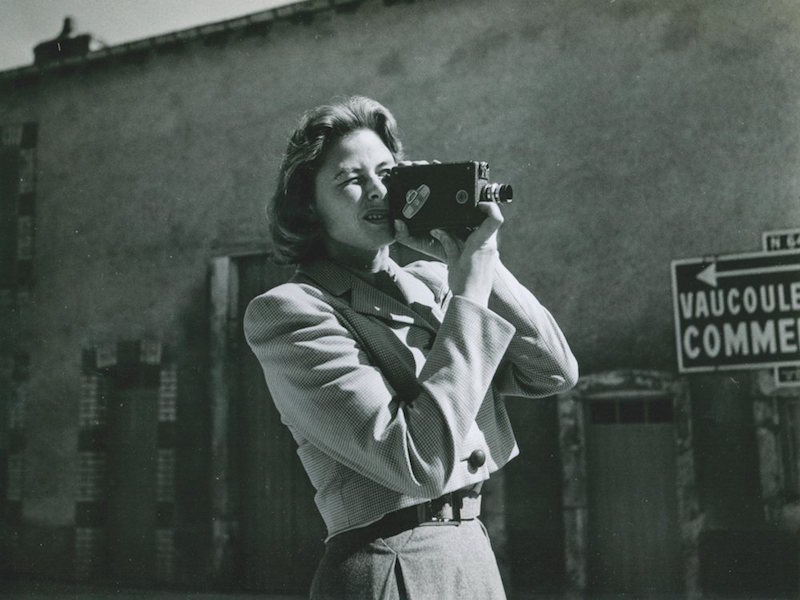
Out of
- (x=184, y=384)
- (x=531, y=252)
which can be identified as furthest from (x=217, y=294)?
(x=531, y=252)

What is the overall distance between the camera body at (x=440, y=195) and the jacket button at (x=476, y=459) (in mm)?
394

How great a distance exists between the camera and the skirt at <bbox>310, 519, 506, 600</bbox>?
143cm

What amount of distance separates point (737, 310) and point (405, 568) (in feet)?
13.8

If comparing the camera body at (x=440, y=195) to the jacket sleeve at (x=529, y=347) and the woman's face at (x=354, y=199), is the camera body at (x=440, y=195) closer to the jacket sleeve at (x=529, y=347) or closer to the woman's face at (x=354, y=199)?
the woman's face at (x=354, y=199)

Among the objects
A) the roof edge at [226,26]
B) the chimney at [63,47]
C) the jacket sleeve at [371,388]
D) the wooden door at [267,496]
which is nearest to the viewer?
the jacket sleeve at [371,388]

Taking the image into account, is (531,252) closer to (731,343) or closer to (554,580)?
(731,343)

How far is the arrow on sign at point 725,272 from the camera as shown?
517 centimetres

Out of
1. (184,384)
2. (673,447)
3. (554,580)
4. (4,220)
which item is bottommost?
(554,580)

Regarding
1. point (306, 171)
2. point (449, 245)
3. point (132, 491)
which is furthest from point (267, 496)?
point (449, 245)

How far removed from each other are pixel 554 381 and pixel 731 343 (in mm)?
4103

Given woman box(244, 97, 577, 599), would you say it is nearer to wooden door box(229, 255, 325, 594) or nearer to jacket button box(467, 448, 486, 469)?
jacket button box(467, 448, 486, 469)

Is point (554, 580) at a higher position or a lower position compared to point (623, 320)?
lower

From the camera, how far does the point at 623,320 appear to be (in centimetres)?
610

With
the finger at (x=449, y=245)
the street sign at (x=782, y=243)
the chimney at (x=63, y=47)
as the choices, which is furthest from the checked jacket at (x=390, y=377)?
the street sign at (x=782, y=243)
